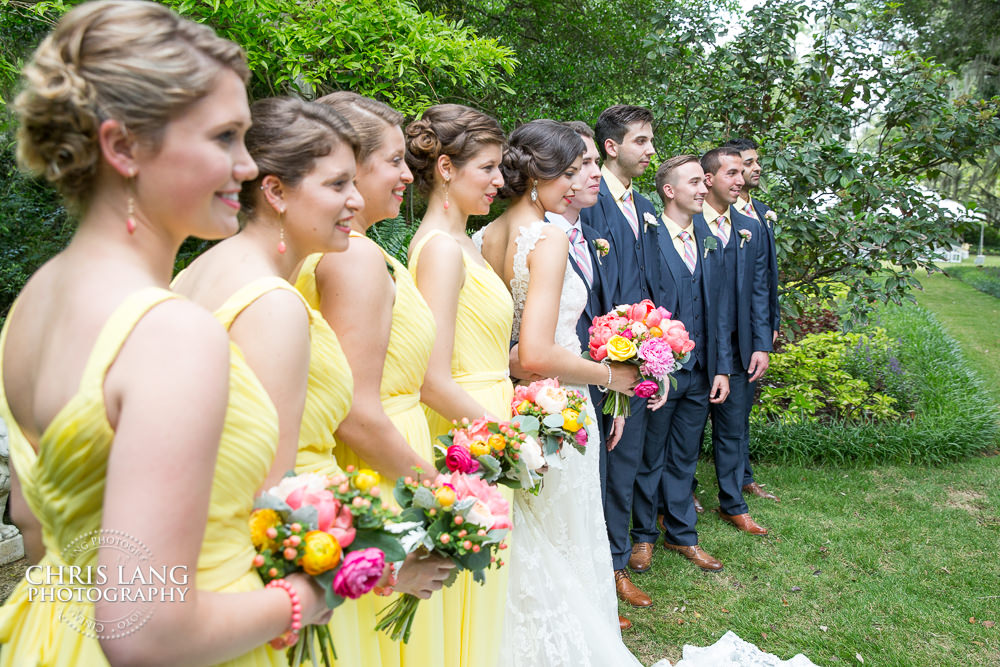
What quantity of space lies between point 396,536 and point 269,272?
2.28ft

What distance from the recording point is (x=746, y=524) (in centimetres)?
559

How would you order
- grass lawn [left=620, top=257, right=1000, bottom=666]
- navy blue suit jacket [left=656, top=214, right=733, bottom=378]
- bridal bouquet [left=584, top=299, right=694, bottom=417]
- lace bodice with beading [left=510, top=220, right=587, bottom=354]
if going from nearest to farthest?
lace bodice with beading [left=510, top=220, right=587, bottom=354] < bridal bouquet [left=584, top=299, right=694, bottom=417] < grass lawn [left=620, top=257, right=1000, bottom=666] < navy blue suit jacket [left=656, top=214, right=733, bottom=378]

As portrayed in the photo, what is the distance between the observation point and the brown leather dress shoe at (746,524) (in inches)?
218

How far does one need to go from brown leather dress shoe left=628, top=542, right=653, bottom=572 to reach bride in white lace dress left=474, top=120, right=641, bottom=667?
48.7 inches

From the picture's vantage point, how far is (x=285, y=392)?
164cm

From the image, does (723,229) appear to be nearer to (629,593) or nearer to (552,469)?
(629,593)

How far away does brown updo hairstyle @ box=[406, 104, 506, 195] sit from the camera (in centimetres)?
297

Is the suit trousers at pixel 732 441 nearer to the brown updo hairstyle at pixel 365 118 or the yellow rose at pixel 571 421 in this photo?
the yellow rose at pixel 571 421

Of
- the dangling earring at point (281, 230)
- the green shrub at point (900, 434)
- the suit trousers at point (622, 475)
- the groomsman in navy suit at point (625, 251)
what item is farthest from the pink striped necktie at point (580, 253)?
the green shrub at point (900, 434)

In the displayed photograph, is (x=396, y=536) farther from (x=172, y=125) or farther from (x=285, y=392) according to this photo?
(x=172, y=125)

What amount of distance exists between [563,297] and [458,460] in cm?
150

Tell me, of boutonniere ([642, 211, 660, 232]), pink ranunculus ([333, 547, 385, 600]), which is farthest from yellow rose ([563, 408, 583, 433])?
boutonniere ([642, 211, 660, 232])

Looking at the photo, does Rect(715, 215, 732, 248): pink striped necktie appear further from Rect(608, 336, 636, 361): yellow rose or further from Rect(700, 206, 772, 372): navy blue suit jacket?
Rect(608, 336, 636, 361): yellow rose

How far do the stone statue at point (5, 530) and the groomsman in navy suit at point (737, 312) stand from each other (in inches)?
187
